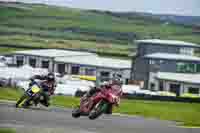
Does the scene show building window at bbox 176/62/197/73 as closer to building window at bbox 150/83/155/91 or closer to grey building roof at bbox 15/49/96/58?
building window at bbox 150/83/155/91

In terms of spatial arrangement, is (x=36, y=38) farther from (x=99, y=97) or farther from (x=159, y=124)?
(x=159, y=124)

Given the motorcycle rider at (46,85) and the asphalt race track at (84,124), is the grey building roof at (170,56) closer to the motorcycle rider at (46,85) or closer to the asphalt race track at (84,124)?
the asphalt race track at (84,124)

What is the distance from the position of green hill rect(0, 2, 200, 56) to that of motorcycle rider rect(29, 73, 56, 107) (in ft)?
1.18

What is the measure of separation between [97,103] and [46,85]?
595 mm

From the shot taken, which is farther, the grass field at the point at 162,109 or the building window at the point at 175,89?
the grass field at the point at 162,109

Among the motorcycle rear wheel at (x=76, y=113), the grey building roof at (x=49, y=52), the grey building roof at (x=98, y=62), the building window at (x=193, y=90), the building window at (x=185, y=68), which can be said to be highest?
the grey building roof at (x=49, y=52)

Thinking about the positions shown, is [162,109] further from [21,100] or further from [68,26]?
[21,100]

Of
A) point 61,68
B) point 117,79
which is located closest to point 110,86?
point 117,79

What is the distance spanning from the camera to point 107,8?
16.4 ft

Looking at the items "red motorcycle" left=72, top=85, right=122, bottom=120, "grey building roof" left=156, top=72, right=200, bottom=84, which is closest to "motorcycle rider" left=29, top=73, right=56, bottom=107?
"red motorcycle" left=72, top=85, right=122, bottom=120

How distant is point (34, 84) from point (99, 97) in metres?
0.73

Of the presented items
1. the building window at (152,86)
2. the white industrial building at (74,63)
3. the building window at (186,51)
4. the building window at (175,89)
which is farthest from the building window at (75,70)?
the building window at (186,51)

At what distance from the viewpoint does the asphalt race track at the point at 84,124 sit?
4.66m

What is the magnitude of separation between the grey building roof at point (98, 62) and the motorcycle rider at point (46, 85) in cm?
26
